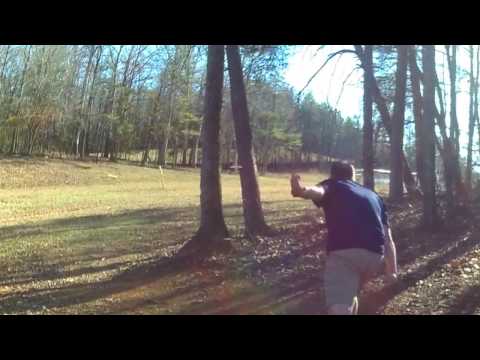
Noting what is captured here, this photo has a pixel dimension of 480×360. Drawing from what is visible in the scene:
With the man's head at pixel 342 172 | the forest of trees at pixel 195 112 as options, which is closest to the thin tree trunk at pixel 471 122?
the forest of trees at pixel 195 112

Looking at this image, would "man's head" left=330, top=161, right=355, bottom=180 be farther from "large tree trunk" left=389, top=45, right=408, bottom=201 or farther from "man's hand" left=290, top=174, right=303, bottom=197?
"large tree trunk" left=389, top=45, right=408, bottom=201

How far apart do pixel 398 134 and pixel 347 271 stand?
9825mm

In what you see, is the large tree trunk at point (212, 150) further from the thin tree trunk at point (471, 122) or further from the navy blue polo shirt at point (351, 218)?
the thin tree trunk at point (471, 122)

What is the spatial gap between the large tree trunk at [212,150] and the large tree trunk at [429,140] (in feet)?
11.1

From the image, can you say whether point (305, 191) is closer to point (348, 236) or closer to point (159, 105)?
point (348, 236)

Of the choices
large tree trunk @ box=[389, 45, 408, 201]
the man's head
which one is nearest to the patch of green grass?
large tree trunk @ box=[389, 45, 408, 201]

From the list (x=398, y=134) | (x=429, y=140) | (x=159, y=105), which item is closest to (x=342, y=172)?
(x=429, y=140)

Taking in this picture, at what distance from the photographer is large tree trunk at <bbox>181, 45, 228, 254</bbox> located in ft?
22.5

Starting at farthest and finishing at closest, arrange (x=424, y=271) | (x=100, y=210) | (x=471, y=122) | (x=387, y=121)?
(x=471, y=122), (x=387, y=121), (x=100, y=210), (x=424, y=271)

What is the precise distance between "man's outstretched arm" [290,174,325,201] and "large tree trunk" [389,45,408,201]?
32.0 feet

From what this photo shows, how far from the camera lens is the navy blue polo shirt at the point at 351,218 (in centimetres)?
304

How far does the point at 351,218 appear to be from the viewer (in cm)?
304
